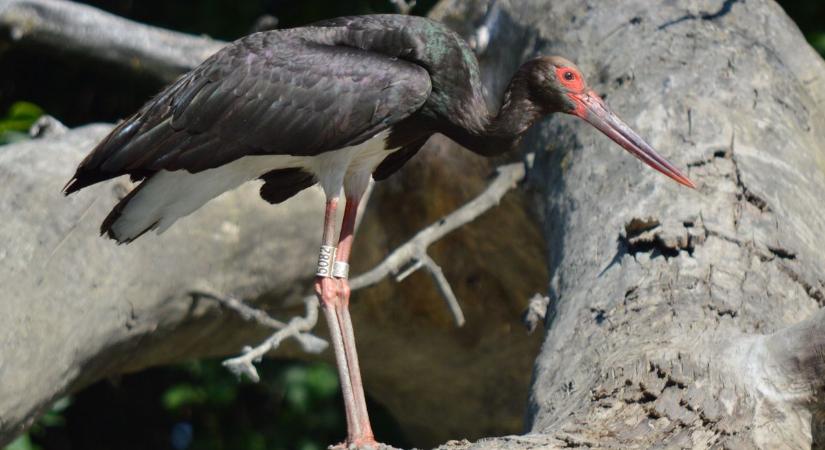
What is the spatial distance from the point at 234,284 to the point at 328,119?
1810mm

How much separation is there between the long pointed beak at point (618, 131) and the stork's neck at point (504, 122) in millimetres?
160

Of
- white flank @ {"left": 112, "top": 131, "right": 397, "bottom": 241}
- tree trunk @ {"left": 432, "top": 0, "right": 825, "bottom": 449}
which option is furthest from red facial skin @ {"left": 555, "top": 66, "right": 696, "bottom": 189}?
white flank @ {"left": 112, "top": 131, "right": 397, "bottom": 241}

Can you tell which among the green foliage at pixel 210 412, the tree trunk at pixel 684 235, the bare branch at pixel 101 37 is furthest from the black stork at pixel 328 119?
the green foliage at pixel 210 412

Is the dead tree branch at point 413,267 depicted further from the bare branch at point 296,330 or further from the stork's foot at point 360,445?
the stork's foot at point 360,445

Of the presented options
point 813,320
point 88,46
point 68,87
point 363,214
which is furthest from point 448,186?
point 813,320

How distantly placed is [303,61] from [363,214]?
2.05 m

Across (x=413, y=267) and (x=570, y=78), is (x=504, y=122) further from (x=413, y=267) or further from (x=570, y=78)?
(x=413, y=267)

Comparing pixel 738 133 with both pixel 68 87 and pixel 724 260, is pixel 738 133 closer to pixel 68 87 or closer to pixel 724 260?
pixel 724 260

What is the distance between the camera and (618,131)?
4.75 meters

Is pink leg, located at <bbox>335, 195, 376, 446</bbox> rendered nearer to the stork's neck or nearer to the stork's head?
the stork's neck

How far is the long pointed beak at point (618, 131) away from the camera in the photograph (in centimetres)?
454

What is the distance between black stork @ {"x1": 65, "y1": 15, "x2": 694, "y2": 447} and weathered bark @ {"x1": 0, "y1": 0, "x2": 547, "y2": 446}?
1.76 feet

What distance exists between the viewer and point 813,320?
10.9 ft

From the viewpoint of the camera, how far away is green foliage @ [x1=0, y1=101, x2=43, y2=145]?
6.19 meters
